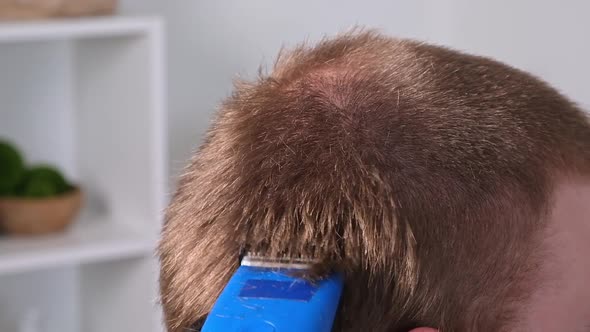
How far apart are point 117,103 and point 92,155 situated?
15 cm

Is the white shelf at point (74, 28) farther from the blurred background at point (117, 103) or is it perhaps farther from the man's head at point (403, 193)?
the man's head at point (403, 193)

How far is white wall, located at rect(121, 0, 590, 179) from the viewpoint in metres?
2.03

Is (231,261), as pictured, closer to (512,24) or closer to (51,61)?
(51,61)

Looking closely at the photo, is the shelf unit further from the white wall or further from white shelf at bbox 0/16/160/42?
the white wall

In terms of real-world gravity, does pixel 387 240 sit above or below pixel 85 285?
above

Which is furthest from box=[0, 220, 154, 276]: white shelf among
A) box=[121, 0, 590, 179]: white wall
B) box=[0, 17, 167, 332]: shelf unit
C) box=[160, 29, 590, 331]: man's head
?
box=[160, 29, 590, 331]: man's head

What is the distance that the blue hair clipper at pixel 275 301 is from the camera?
521mm

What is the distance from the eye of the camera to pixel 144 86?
1.80 meters

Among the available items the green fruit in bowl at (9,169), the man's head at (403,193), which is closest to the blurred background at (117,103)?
the green fruit in bowl at (9,169)

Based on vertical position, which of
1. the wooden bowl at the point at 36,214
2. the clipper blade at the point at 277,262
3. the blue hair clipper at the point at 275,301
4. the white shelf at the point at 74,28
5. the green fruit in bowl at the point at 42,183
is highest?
the white shelf at the point at 74,28

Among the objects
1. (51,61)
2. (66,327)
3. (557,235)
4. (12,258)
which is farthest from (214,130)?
(66,327)

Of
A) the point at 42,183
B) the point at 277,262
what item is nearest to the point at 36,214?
the point at 42,183

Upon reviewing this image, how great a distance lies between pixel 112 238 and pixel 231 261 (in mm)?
1250

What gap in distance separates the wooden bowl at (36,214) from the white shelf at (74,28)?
0.28 m
